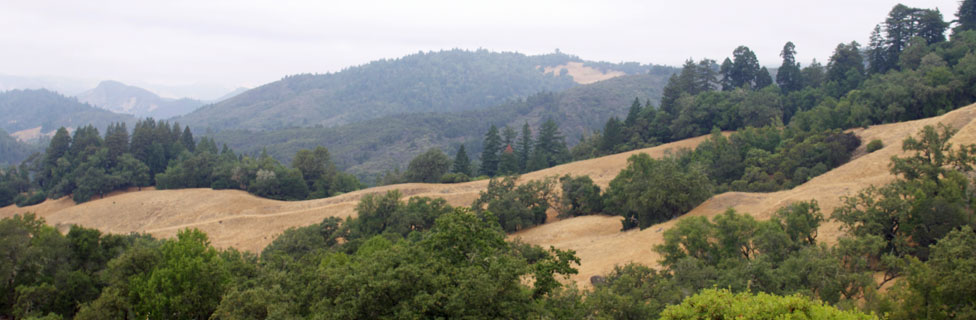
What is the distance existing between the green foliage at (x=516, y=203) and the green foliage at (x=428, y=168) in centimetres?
1325

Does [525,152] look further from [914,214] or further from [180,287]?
[180,287]

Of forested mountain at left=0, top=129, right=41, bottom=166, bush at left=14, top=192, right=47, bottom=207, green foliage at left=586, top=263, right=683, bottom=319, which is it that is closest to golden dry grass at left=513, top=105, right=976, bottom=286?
green foliage at left=586, top=263, right=683, bottom=319

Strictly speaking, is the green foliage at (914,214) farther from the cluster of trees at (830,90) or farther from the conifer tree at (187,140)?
the conifer tree at (187,140)

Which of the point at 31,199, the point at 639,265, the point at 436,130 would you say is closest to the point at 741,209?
the point at 639,265

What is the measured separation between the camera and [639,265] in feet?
55.0

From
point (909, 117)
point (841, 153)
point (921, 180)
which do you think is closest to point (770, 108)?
point (909, 117)

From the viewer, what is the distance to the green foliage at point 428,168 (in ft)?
168

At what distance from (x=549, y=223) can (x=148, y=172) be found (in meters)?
40.9

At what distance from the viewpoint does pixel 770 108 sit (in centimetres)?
4981

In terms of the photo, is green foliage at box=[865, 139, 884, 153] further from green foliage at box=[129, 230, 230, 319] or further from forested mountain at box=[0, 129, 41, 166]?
forested mountain at box=[0, 129, 41, 166]

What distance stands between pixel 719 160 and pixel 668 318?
114 ft

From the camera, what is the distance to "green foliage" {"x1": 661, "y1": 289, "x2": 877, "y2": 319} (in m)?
7.65

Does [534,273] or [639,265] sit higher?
[534,273]

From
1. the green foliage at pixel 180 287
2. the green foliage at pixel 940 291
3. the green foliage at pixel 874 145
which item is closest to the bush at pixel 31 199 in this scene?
the green foliage at pixel 180 287
